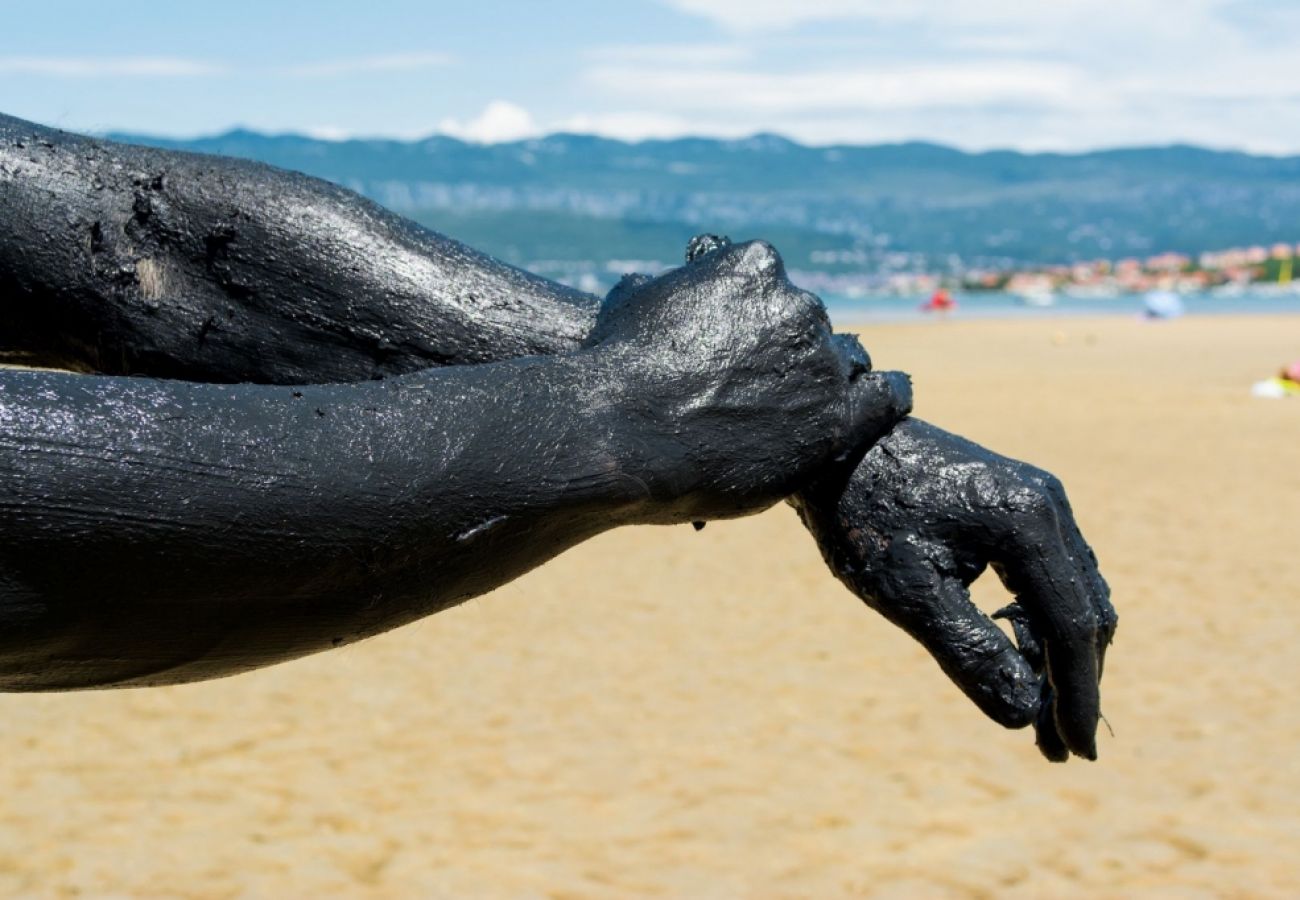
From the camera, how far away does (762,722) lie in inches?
247

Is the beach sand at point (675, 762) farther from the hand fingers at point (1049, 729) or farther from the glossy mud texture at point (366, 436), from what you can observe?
the glossy mud texture at point (366, 436)

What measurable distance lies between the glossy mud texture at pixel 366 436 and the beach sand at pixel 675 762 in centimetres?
310

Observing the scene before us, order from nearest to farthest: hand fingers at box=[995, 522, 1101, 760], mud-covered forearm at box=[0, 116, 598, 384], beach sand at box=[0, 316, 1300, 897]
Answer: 1. hand fingers at box=[995, 522, 1101, 760]
2. mud-covered forearm at box=[0, 116, 598, 384]
3. beach sand at box=[0, 316, 1300, 897]

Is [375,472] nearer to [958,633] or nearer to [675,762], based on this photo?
[958,633]

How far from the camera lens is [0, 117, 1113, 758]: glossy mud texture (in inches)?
50.5

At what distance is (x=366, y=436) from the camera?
1369 millimetres

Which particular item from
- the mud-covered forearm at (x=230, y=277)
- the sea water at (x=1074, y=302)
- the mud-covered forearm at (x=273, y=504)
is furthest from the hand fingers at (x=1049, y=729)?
the sea water at (x=1074, y=302)

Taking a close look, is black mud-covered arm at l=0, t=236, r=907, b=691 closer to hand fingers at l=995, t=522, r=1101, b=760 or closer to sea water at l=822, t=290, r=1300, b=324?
hand fingers at l=995, t=522, r=1101, b=760

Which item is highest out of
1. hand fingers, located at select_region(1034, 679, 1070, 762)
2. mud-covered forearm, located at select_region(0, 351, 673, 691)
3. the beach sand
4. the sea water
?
mud-covered forearm, located at select_region(0, 351, 673, 691)

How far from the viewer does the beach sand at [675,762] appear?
15.6 ft

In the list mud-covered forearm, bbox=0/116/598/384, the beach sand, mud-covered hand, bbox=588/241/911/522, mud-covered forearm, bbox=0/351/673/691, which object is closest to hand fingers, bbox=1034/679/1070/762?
mud-covered hand, bbox=588/241/911/522

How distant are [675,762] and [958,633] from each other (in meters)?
4.25

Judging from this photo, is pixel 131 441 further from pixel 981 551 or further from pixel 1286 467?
pixel 1286 467

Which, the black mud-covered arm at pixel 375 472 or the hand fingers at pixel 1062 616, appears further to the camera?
the hand fingers at pixel 1062 616
